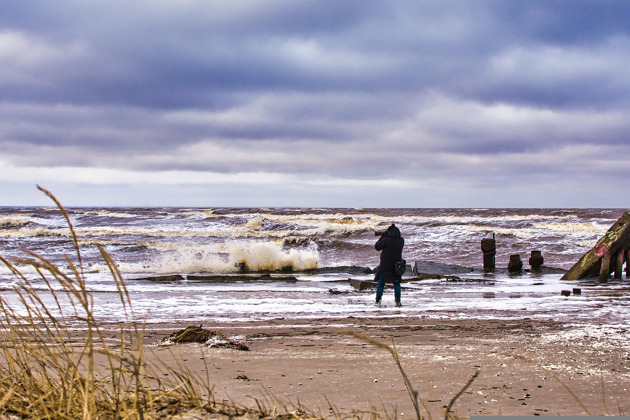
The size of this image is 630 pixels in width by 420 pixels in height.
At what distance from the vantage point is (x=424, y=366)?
5551 millimetres

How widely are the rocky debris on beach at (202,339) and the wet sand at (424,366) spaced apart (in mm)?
161

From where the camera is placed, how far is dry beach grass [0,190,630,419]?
2.48m

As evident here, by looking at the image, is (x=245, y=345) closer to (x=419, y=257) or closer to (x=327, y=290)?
(x=327, y=290)

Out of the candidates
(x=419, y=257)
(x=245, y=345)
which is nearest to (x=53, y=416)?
(x=245, y=345)

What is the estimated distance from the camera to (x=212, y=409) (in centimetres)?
246

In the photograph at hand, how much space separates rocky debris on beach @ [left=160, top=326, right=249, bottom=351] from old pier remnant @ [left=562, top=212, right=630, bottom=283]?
11854mm

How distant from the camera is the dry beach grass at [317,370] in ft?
→ 8.14

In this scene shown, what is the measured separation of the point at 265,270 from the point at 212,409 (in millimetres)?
16813

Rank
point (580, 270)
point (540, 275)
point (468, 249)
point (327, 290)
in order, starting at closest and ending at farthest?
point (327, 290), point (580, 270), point (540, 275), point (468, 249)

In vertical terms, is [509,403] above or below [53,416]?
below

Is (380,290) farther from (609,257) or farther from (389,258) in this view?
(609,257)

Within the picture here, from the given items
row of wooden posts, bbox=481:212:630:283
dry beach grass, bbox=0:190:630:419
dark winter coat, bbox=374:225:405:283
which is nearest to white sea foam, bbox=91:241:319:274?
dark winter coat, bbox=374:225:405:283

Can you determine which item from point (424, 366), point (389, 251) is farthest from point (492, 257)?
point (424, 366)

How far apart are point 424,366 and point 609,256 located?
11824 mm
